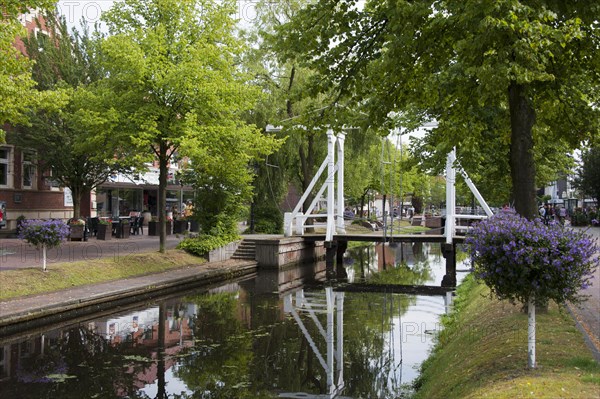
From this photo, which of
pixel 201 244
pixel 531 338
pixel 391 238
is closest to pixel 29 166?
pixel 201 244

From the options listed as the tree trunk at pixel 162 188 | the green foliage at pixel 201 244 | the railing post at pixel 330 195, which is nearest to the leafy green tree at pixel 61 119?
the green foliage at pixel 201 244

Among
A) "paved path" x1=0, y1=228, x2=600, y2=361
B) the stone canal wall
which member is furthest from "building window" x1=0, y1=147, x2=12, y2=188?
the stone canal wall

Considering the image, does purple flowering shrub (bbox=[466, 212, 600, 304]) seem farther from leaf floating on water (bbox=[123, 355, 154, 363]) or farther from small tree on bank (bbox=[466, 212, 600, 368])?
leaf floating on water (bbox=[123, 355, 154, 363])

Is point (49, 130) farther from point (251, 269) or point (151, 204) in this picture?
point (151, 204)

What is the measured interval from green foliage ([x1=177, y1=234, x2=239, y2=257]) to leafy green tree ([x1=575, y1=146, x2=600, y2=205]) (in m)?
28.4

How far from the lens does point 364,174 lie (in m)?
49.0

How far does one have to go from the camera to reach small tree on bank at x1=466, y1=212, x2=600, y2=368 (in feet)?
20.8

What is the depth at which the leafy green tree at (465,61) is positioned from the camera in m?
7.48

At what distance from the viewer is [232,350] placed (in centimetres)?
1095

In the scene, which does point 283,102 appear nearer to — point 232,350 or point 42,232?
point 42,232

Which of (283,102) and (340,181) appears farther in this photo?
(283,102)

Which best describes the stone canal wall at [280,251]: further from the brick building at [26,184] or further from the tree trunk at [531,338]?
the tree trunk at [531,338]

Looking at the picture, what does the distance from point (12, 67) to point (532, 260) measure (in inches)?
493

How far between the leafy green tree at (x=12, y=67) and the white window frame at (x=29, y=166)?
15454mm
